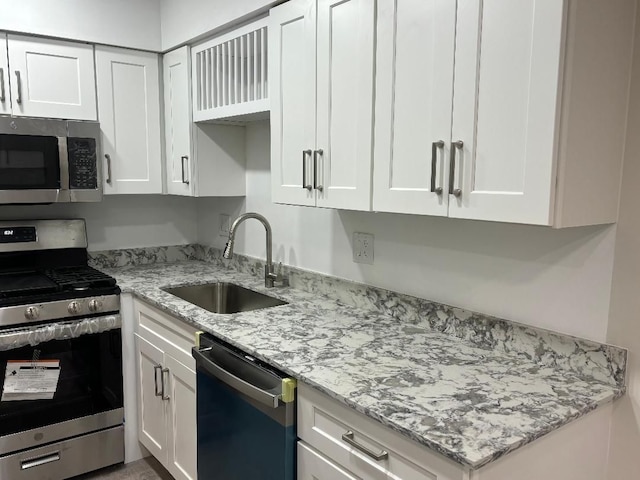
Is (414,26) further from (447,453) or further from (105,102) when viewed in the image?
(105,102)

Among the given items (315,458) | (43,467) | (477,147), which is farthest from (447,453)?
(43,467)

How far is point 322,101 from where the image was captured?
169cm

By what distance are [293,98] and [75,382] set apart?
163 cm

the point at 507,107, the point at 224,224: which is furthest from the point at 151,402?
the point at 507,107

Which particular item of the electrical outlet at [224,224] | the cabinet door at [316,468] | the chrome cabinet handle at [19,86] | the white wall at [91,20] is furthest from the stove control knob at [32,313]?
the cabinet door at [316,468]

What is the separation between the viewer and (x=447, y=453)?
100cm

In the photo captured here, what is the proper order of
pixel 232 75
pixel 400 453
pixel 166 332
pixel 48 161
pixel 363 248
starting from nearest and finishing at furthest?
pixel 400 453 < pixel 363 248 < pixel 166 332 < pixel 232 75 < pixel 48 161

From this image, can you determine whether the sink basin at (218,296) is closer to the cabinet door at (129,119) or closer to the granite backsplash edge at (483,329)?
the granite backsplash edge at (483,329)

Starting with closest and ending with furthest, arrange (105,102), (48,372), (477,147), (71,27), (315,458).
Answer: (477,147)
(315,458)
(48,372)
(71,27)
(105,102)

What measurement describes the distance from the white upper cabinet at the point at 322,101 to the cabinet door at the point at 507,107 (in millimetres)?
337

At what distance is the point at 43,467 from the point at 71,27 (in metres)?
2.07

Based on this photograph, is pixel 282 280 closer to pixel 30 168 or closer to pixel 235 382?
pixel 235 382

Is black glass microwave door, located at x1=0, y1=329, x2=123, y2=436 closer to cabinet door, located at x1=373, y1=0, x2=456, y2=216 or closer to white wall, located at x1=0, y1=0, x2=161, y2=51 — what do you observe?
white wall, located at x1=0, y1=0, x2=161, y2=51

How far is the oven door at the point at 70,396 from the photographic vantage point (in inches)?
85.4
